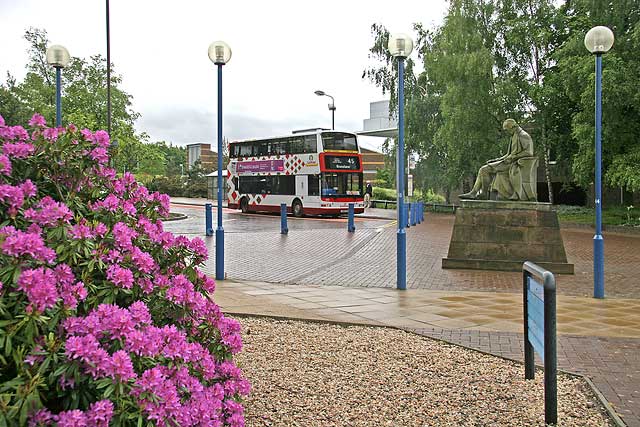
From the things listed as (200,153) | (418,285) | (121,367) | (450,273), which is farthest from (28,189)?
(200,153)

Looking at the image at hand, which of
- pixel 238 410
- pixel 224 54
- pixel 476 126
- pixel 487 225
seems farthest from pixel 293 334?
pixel 476 126

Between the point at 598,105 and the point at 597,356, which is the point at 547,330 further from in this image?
the point at 598,105

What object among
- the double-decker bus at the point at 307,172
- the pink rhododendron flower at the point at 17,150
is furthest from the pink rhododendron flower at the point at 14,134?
the double-decker bus at the point at 307,172

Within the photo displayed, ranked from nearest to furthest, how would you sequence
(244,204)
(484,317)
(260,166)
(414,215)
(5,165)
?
(5,165), (484,317), (414,215), (260,166), (244,204)

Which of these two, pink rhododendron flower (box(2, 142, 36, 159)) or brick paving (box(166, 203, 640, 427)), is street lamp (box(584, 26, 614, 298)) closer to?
brick paving (box(166, 203, 640, 427))

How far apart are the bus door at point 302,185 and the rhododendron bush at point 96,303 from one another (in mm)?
27195

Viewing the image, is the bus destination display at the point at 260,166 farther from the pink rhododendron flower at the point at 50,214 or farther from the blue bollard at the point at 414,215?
the pink rhododendron flower at the point at 50,214

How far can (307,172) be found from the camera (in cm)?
3023

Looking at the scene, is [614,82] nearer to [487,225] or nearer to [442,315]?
[487,225]

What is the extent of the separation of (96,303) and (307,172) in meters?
28.0

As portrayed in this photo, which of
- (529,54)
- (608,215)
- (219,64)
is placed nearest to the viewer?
(219,64)

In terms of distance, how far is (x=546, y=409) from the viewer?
3855 millimetres

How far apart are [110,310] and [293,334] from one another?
410cm

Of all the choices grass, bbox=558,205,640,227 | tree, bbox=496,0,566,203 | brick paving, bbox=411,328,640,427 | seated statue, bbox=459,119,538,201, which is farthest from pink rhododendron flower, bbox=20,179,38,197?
tree, bbox=496,0,566,203
